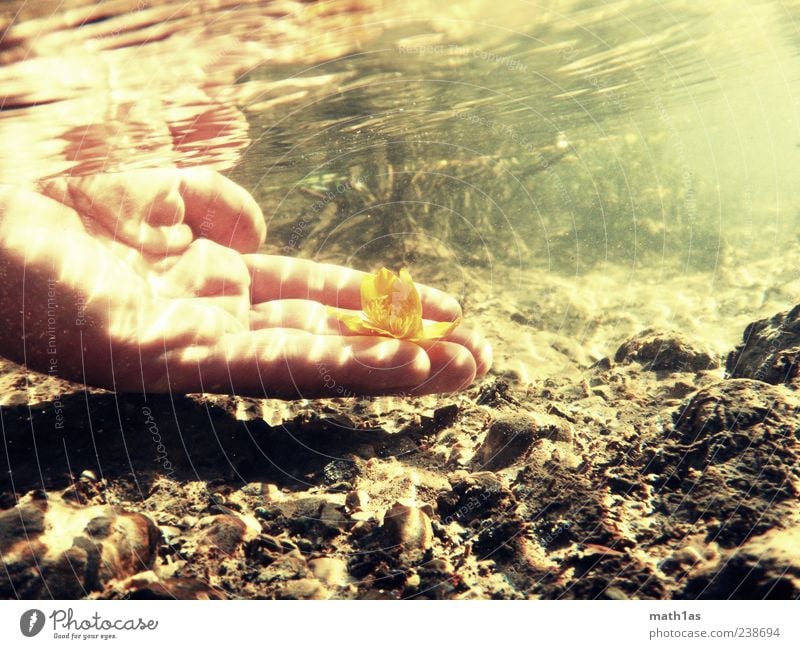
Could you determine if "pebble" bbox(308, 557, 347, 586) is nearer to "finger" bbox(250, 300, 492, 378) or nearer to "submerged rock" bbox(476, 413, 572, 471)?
"submerged rock" bbox(476, 413, 572, 471)

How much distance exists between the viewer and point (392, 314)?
3.14m

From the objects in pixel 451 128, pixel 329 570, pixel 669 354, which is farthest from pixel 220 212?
pixel 451 128

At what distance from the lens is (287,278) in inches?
142

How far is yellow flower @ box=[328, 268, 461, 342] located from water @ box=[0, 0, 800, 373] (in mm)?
1234

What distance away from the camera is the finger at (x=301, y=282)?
3.56m

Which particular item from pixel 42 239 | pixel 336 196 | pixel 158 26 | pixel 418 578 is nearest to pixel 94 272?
pixel 42 239

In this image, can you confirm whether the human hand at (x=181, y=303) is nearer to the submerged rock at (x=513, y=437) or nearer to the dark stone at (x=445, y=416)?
the dark stone at (x=445, y=416)

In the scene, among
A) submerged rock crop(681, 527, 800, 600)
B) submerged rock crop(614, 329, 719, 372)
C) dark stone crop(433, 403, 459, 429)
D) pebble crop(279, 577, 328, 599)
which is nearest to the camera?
submerged rock crop(681, 527, 800, 600)

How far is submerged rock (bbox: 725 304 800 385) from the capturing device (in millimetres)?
2574

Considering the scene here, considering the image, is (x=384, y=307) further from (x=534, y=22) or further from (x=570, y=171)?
(x=570, y=171)

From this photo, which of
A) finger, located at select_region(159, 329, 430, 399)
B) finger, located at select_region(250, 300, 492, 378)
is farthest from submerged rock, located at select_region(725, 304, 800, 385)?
finger, located at select_region(159, 329, 430, 399)

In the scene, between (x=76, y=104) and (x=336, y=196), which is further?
(x=336, y=196)

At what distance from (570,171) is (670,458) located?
65.3 feet
